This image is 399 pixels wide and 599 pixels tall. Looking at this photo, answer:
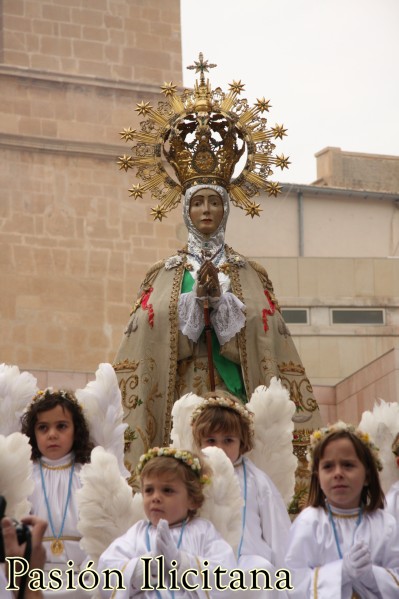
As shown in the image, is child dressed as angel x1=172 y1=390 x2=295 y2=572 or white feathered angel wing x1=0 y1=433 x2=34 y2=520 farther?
child dressed as angel x1=172 y1=390 x2=295 y2=572

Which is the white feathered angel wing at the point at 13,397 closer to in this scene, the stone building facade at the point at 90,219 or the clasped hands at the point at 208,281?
the clasped hands at the point at 208,281

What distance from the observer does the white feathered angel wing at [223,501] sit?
452 inches

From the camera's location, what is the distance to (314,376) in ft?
90.2

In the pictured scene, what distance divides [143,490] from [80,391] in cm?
211

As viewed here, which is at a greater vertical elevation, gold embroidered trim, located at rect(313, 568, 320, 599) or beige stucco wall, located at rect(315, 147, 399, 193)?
beige stucco wall, located at rect(315, 147, 399, 193)

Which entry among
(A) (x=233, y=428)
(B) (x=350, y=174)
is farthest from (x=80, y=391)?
(B) (x=350, y=174)

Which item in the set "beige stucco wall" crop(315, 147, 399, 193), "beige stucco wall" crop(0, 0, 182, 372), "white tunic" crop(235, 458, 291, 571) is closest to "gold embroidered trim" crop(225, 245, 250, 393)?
"white tunic" crop(235, 458, 291, 571)

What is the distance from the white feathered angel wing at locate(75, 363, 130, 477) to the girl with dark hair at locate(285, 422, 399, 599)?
6.52ft

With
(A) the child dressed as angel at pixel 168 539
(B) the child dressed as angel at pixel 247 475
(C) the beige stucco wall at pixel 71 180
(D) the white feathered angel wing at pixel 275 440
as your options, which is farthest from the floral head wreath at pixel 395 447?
(C) the beige stucco wall at pixel 71 180

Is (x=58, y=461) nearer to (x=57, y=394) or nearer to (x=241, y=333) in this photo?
(x=57, y=394)

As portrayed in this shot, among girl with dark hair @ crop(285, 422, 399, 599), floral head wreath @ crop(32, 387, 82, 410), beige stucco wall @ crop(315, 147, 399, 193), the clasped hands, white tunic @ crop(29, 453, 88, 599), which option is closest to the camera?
girl with dark hair @ crop(285, 422, 399, 599)

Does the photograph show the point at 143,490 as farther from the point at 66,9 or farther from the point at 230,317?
the point at 66,9

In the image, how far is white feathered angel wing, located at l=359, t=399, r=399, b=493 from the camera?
518 inches

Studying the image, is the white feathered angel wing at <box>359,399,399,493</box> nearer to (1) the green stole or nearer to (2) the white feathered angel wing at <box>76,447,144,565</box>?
(1) the green stole
